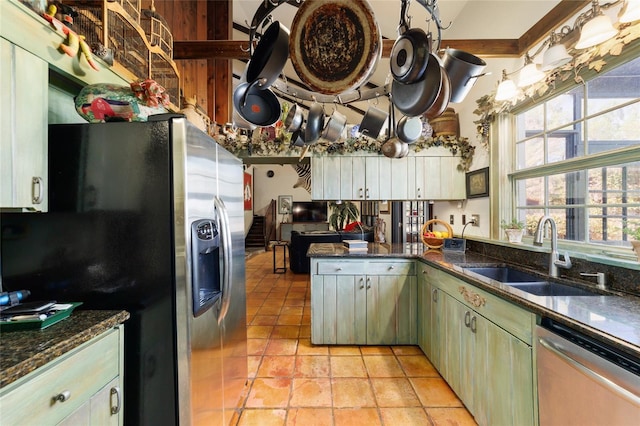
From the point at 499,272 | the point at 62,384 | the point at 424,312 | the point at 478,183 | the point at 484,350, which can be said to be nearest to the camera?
the point at 62,384

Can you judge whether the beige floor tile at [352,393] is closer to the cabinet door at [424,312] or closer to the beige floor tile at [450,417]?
the beige floor tile at [450,417]

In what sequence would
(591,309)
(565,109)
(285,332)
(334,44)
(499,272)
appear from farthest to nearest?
(285,332) < (499,272) < (565,109) < (334,44) < (591,309)

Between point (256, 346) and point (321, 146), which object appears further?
point (321, 146)

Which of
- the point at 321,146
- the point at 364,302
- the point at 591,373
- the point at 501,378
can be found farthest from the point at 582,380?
the point at 321,146

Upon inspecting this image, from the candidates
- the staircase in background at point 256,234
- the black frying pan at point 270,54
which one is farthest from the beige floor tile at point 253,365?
the staircase in background at point 256,234

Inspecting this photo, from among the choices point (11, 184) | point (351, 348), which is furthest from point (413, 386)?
point (11, 184)

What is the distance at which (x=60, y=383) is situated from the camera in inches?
33.6

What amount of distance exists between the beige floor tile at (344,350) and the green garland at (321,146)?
212cm

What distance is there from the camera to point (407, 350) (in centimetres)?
263

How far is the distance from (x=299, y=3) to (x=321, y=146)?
205cm

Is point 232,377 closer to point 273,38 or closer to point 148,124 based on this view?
point 148,124

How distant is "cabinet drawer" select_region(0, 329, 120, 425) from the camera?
2.40ft

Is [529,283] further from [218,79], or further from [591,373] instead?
[218,79]

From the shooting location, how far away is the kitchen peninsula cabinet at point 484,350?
130 cm
